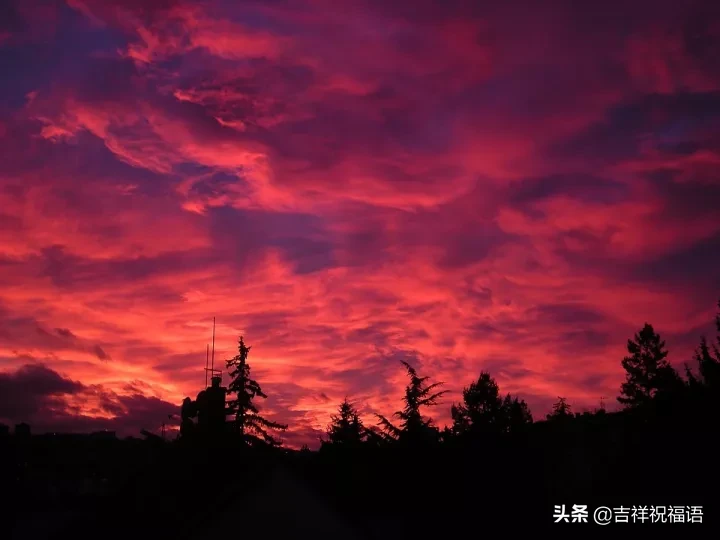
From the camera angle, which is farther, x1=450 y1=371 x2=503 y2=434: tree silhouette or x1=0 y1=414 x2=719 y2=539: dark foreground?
x1=450 y1=371 x2=503 y2=434: tree silhouette

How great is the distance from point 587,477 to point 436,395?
21.7 meters

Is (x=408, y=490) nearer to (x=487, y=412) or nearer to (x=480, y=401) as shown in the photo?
(x=487, y=412)

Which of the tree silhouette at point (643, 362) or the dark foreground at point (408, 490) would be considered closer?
the dark foreground at point (408, 490)

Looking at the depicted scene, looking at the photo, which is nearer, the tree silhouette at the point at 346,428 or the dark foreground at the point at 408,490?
the dark foreground at the point at 408,490

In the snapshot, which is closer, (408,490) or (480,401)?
(408,490)

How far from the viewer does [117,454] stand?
53406 millimetres

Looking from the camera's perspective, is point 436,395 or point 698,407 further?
point 436,395

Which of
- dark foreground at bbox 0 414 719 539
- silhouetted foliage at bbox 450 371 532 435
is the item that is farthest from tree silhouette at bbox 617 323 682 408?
dark foreground at bbox 0 414 719 539

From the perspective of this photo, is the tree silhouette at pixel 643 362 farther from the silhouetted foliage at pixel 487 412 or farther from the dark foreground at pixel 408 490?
the dark foreground at pixel 408 490

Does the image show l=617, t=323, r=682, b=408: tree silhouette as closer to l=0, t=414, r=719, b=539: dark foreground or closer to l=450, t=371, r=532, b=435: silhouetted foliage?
l=450, t=371, r=532, b=435: silhouetted foliage

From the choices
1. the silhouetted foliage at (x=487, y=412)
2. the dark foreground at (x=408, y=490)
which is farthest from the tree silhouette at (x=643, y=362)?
A: the dark foreground at (x=408, y=490)

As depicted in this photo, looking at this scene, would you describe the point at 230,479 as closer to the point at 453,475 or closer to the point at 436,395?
the point at 453,475

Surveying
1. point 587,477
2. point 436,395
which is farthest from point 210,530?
point 436,395

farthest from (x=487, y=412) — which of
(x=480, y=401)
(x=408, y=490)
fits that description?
(x=480, y=401)
